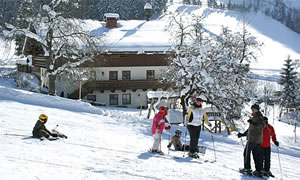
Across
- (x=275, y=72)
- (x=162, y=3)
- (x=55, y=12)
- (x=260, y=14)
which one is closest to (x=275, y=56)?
(x=275, y=72)

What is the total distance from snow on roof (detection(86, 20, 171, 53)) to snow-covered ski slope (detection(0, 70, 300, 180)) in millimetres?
19512

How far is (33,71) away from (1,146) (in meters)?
31.0

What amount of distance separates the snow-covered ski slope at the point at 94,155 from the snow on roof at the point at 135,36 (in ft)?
64.0

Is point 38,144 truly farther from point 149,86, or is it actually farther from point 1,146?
point 149,86

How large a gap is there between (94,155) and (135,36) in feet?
105

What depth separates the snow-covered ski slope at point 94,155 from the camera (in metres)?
6.67

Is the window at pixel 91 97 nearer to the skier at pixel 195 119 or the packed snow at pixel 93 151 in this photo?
the packed snow at pixel 93 151

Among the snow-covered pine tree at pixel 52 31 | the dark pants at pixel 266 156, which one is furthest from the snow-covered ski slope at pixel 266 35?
the dark pants at pixel 266 156

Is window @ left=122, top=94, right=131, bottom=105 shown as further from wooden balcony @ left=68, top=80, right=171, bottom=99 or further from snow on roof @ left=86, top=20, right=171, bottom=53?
snow on roof @ left=86, top=20, right=171, bottom=53

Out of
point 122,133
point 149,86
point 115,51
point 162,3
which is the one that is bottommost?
point 122,133

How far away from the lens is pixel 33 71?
37250 millimetres

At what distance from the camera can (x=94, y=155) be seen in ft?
27.9

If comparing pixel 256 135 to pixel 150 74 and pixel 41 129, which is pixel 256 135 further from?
pixel 150 74

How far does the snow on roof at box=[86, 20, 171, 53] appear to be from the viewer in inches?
1439
